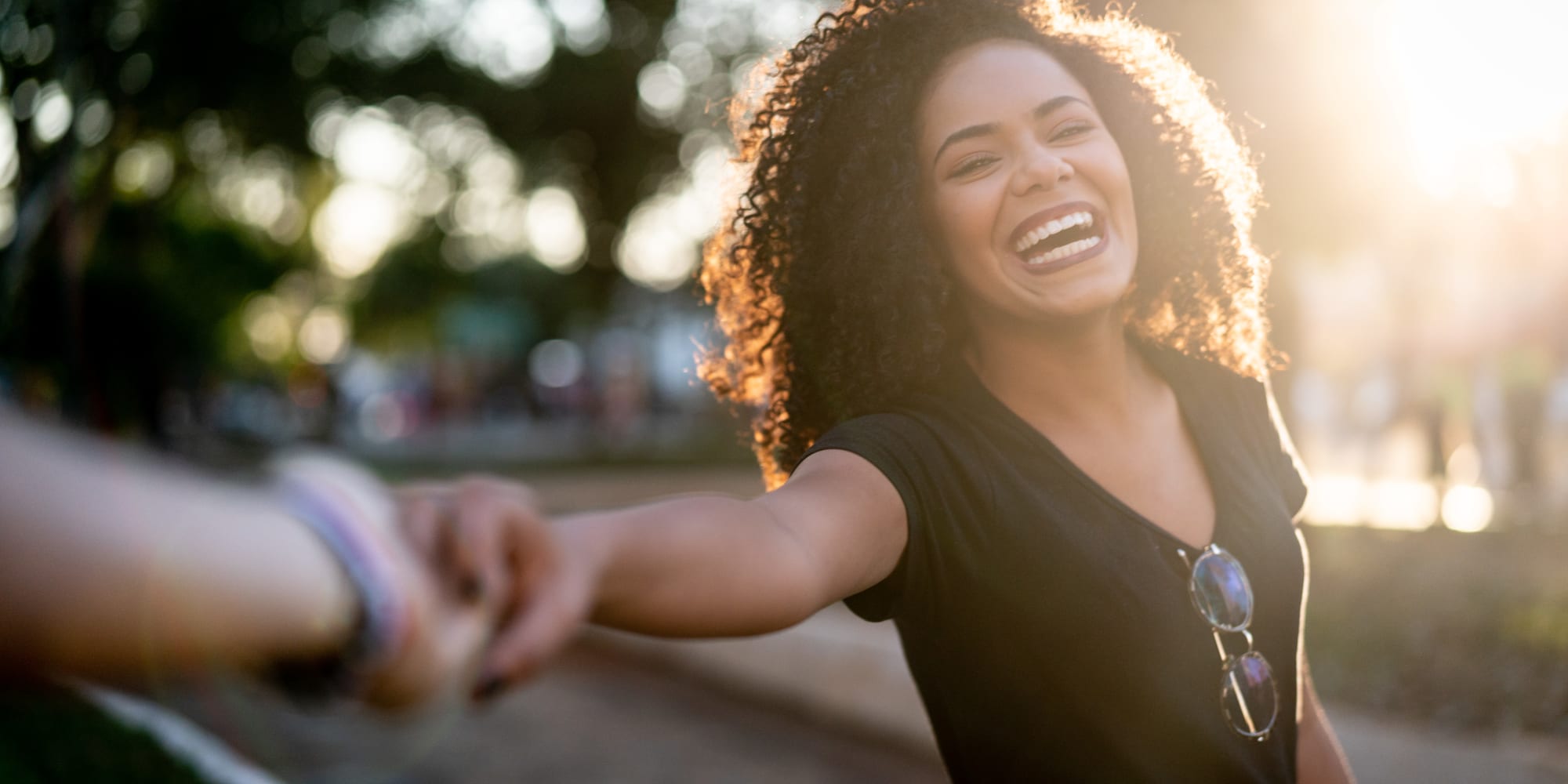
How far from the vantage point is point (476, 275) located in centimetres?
5025

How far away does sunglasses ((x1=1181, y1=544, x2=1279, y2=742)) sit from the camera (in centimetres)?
181

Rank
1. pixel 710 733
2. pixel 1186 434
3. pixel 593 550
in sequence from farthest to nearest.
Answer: pixel 710 733 → pixel 1186 434 → pixel 593 550

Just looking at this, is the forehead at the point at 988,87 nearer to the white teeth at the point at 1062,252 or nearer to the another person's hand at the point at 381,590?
the white teeth at the point at 1062,252

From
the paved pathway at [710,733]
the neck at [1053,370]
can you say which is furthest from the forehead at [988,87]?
the paved pathway at [710,733]

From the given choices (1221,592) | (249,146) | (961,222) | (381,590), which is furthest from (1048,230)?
Answer: (249,146)

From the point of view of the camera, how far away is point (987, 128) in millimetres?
1909

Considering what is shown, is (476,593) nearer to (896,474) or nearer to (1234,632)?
(896,474)

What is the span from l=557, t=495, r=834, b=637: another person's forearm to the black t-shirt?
0.93ft

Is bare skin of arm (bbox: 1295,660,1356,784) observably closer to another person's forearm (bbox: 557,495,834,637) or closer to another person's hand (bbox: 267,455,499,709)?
another person's forearm (bbox: 557,495,834,637)

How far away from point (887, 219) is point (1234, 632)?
80cm

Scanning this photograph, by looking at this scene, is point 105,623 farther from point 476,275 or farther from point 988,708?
point 476,275

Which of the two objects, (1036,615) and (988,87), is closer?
(1036,615)

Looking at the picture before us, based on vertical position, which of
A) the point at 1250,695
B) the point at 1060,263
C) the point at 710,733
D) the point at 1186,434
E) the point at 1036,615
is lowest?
the point at 710,733

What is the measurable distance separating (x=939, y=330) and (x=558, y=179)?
71.6ft
